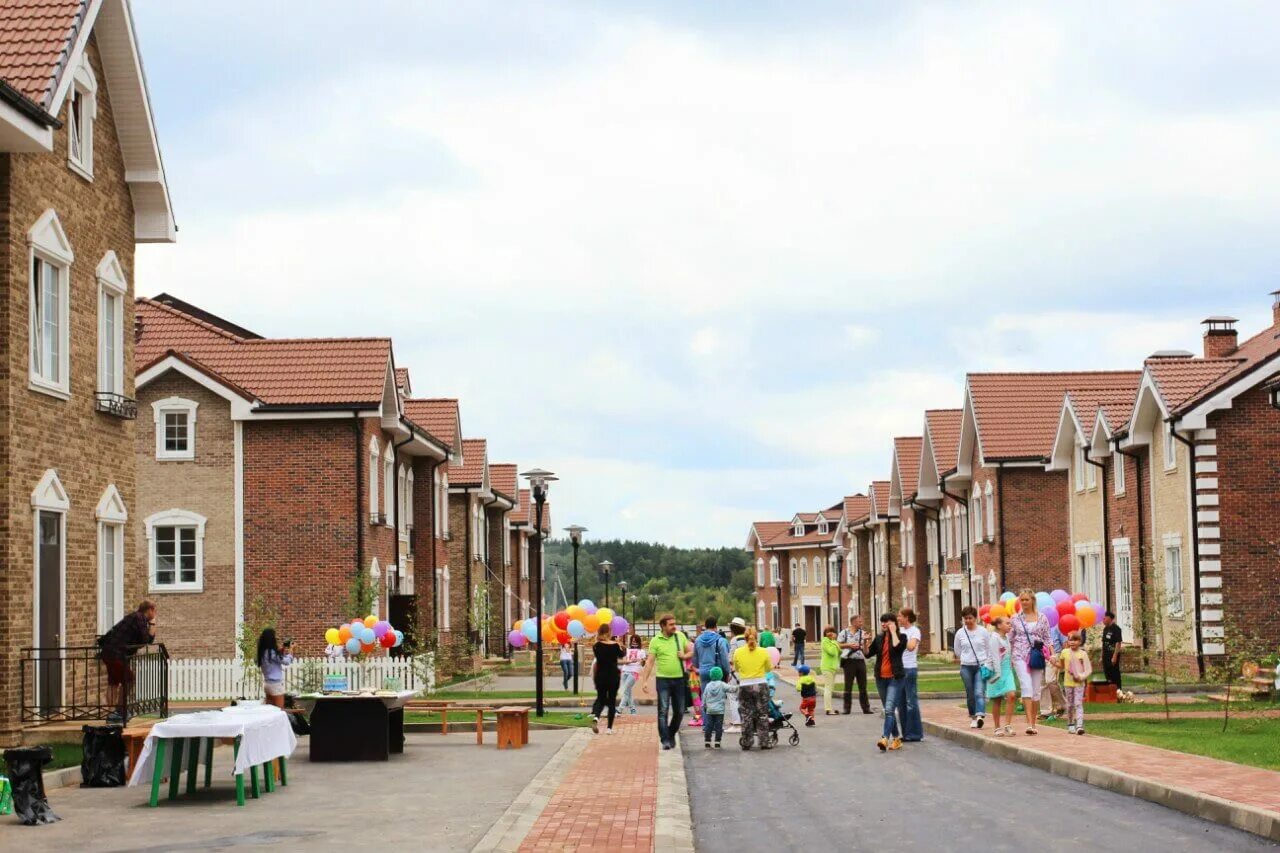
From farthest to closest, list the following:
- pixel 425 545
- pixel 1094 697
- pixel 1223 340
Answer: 1. pixel 425 545
2. pixel 1223 340
3. pixel 1094 697

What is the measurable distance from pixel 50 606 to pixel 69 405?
8.11 feet

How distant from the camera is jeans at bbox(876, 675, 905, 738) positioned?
2031 cm

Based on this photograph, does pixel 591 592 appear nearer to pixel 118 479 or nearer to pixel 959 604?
pixel 959 604

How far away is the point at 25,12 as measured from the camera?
19.0 meters

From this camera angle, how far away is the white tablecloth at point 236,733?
46.4 ft

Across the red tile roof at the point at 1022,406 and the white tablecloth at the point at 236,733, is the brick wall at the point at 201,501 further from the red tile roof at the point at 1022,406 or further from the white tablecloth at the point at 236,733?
the red tile roof at the point at 1022,406

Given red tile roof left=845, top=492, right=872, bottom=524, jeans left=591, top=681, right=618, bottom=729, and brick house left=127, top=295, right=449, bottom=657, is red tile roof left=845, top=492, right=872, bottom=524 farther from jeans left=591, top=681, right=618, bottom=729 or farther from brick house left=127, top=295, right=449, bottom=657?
jeans left=591, top=681, right=618, bottom=729

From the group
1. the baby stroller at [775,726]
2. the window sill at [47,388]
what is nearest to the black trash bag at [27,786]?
the window sill at [47,388]

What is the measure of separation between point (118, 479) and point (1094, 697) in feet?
54.8

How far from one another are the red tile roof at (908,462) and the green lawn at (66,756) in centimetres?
4183

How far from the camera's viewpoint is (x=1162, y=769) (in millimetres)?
15445

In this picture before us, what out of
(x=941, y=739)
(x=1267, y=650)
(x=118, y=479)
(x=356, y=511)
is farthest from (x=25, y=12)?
(x=1267, y=650)

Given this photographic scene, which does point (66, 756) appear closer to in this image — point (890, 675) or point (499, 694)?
point (890, 675)

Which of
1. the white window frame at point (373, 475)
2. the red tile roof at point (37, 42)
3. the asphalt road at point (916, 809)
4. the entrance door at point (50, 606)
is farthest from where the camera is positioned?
the white window frame at point (373, 475)
